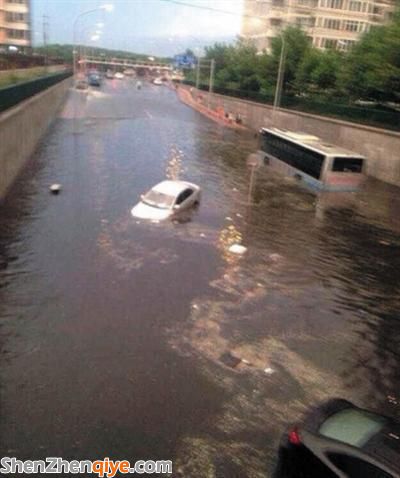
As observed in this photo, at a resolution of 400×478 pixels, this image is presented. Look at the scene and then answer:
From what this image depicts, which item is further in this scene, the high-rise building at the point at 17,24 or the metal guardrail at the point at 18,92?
the high-rise building at the point at 17,24

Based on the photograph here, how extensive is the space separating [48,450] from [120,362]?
326 centimetres

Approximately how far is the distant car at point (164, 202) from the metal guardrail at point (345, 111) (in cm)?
2106

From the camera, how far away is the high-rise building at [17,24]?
116125mm

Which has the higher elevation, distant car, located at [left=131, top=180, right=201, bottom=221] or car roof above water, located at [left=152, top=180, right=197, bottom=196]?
car roof above water, located at [left=152, top=180, right=197, bottom=196]

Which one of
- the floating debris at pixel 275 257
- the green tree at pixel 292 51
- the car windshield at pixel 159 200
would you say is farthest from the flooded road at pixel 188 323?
the green tree at pixel 292 51

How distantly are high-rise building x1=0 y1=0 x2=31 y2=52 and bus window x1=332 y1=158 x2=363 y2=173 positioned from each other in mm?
107885

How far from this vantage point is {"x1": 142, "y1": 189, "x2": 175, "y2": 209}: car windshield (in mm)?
24511

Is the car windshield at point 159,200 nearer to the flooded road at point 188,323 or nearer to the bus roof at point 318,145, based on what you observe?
the flooded road at point 188,323

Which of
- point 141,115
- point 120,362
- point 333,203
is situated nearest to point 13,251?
point 120,362

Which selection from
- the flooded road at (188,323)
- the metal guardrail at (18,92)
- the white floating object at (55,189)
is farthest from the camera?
the white floating object at (55,189)

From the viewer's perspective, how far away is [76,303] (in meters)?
15.4

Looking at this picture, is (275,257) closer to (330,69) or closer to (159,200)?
(159,200)

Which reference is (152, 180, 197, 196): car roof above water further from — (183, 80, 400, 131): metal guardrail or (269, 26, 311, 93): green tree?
(269, 26, 311, 93): green tree

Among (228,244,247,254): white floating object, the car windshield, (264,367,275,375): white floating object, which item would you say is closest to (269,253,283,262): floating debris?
(228,244,247,254): white floating object
